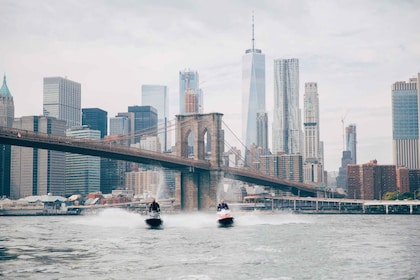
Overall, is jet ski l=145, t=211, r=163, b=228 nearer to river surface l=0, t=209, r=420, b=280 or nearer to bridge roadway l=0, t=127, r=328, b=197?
river surface l=0, t=209, r=420, b=280

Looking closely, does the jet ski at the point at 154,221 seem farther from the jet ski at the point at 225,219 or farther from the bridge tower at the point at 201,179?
the bridge tower at the point at 201,179

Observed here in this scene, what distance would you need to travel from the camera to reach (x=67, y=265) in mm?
35750

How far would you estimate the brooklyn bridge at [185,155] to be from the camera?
89.4 metres

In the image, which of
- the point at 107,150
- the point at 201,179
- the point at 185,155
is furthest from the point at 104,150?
the point at 185,155

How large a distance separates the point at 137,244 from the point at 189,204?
227 ft

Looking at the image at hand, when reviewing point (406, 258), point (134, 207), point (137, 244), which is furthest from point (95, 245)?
point (134, 207)

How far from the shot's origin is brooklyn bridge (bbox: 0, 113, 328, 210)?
8944cm

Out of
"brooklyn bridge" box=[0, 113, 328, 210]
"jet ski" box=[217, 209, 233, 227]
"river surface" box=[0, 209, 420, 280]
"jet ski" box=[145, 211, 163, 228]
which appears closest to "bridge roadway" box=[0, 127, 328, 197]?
"brooklyn bridge" box=[0, 113, 328, 210]

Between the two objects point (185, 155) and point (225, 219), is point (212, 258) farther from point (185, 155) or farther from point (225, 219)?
point (185, 155)

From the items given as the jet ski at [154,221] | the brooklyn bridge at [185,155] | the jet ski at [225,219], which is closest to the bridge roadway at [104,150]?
the brooklyn bridge at [185,155]

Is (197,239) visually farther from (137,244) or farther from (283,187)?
(283,187)

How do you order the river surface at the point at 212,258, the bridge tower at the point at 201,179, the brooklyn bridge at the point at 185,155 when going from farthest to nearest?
the bridge tower at the point at 201,179
the brooklyn bridge at the point at 185,155
the river surface at the point at 212,258

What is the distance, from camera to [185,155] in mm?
129500

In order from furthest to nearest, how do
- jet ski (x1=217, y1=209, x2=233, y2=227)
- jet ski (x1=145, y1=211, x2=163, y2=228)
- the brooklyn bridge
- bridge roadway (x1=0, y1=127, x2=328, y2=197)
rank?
the brooklyn bridge → bridge roadway (x1=0, y1=127, x2=328, y2=197) → jet ski (x1=217, y1=209, x2=233, y2=227) → jet ski (x1=145, y1=211, x2=163, y2=228)
